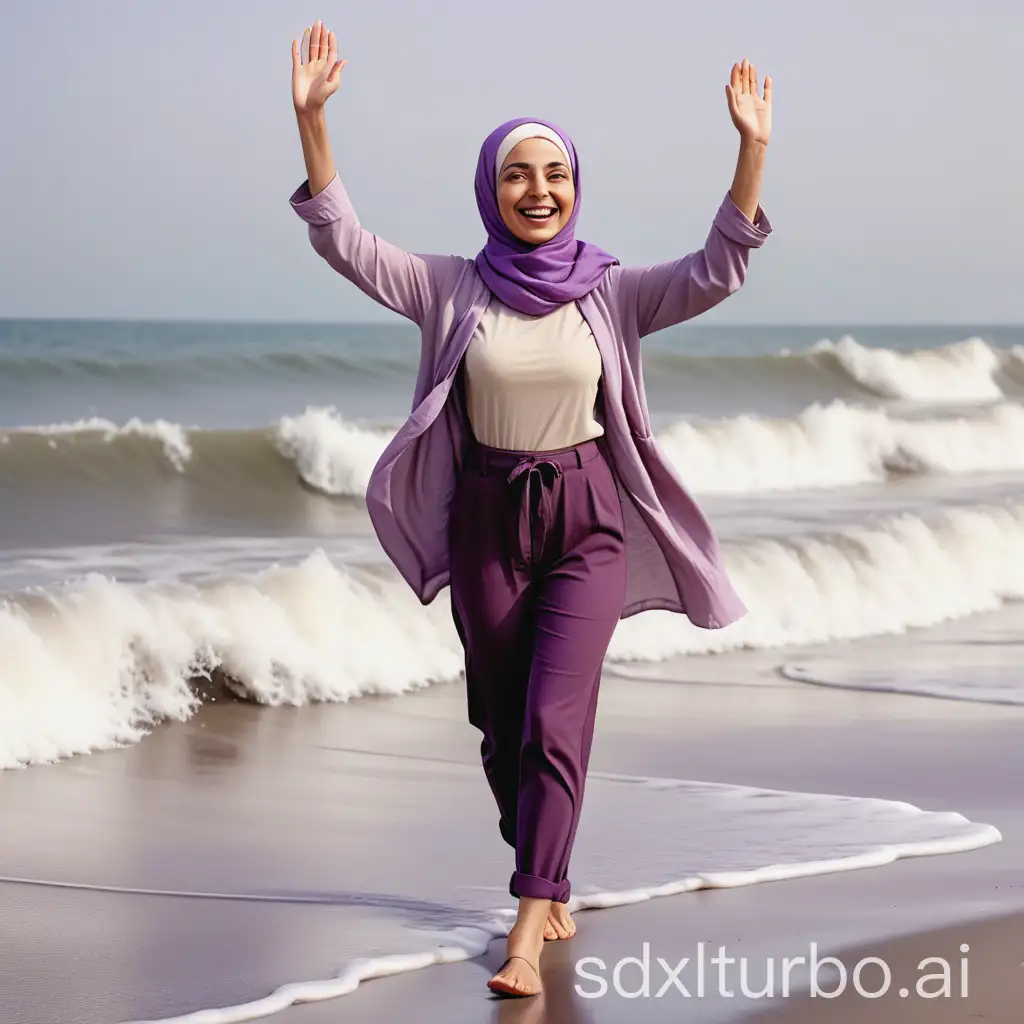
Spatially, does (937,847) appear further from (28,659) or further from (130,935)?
(28,659)

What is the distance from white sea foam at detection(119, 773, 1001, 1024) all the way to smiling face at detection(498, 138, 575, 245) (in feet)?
5.46

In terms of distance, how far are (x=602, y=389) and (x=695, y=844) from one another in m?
1.62

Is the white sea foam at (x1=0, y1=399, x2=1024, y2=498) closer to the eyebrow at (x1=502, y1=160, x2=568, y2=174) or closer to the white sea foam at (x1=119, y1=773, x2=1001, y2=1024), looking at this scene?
the white sea foam at (x1=119, y1=773, x2=1001, y2=1024)

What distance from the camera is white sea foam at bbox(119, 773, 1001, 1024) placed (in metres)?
4.35

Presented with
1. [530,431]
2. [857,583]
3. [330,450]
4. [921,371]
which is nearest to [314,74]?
[530,431]

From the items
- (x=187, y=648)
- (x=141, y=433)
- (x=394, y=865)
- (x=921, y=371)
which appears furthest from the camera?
(x=921, y=371)

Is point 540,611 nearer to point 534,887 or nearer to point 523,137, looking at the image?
point 534,887

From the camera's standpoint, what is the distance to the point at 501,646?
433 centimetres

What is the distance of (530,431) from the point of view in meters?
4.28

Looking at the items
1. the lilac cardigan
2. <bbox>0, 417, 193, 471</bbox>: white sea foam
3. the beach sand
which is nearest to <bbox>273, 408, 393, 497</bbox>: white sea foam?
<bbox>0, 417, 193, 471</bbox>: white sea foam

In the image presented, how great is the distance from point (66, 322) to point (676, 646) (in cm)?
1863

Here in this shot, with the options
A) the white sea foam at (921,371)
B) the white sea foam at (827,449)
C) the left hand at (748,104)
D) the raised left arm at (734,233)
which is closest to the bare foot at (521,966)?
the raised left arm at (734,233)

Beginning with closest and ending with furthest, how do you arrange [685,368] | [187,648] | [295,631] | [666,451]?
[187,648] → [295,631] → [666,451] → [685,368]

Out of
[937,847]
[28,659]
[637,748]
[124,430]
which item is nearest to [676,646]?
[637,748]
